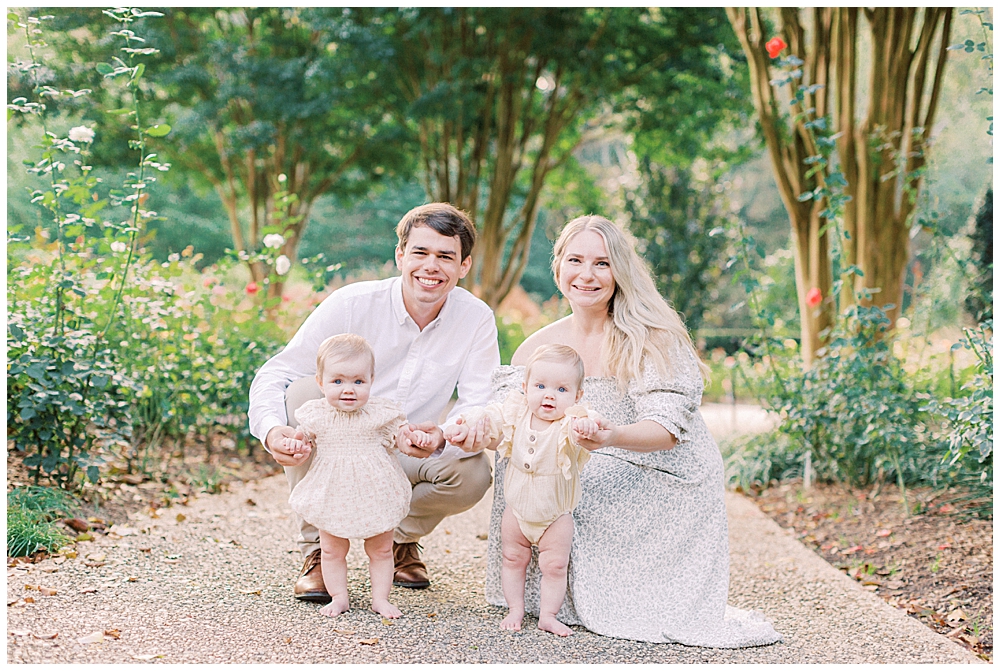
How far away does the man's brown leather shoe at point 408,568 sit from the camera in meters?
3.06

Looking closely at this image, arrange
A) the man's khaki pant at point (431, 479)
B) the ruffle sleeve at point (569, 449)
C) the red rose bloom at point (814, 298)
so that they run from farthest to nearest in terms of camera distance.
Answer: the red rose bloom at point (814, 298) < the man's khaki pant at point (431, 479) < the ruffle sleeve at point (569, 449)

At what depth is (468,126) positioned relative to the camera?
9859 mm

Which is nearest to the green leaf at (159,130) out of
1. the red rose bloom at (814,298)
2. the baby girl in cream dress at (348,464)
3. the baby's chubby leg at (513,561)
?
the baby girl in cream dress at (348,464)

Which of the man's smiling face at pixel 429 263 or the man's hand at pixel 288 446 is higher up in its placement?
the man's smiling face at pixel 429 263

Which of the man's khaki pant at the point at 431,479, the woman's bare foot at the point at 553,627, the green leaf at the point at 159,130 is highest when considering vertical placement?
the green leaf at the point at 159,130

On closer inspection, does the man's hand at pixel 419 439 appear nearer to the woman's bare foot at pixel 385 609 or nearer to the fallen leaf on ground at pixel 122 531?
the woman's bare foot at pixel 385 609

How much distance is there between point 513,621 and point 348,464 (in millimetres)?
707

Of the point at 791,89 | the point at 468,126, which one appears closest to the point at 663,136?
the point at 468,126

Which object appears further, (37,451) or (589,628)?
(37,451)

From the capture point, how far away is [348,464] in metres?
2.56

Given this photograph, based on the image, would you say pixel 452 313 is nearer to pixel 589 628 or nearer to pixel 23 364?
pixel 589 628

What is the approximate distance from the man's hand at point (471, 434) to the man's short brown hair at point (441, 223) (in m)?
0.67

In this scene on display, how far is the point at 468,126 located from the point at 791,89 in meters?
5.09

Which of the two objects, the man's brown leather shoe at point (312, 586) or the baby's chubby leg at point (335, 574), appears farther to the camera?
the man's brown leather shoe at point (312, 586)
